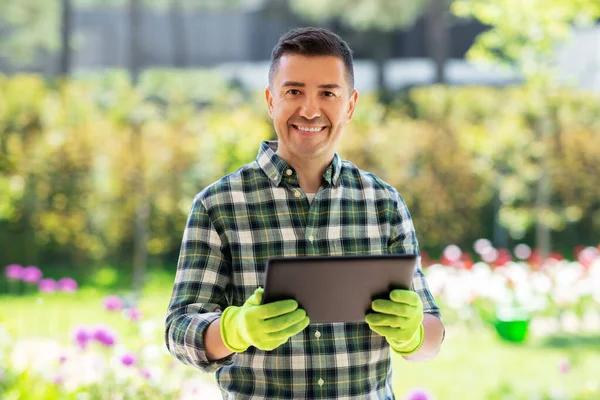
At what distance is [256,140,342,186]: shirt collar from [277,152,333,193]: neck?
0.04 feet

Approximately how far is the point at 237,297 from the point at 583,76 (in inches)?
146

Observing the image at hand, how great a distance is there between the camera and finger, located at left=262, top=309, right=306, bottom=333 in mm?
1030

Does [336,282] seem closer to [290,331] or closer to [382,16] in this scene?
[290,331]

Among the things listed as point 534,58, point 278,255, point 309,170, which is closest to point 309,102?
point 309,170

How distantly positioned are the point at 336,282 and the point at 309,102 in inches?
11.6

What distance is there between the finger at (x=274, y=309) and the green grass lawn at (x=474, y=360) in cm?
A: 210

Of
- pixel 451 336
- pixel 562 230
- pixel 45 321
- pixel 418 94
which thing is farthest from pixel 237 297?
pixel 562 230

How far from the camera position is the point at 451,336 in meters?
3.54

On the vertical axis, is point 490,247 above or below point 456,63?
below

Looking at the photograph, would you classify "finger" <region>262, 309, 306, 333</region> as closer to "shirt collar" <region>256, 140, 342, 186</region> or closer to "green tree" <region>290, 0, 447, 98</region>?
"shirt collar" <region>256, 140, 342, 186</region>

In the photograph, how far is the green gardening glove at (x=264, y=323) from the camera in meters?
1.03

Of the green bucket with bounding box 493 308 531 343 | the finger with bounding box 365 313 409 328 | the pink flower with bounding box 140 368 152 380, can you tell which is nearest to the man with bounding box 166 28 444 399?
the finger with bounding box 365 313 409 328

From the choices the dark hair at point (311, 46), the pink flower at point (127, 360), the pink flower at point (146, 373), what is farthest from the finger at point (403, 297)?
the pink flower at point (146, 373)

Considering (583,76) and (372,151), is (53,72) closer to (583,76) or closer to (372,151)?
(372,151)
